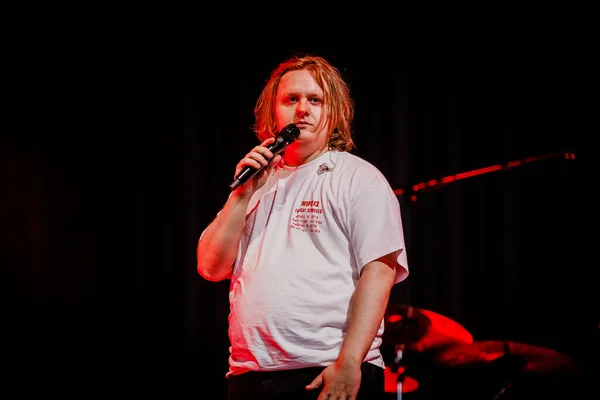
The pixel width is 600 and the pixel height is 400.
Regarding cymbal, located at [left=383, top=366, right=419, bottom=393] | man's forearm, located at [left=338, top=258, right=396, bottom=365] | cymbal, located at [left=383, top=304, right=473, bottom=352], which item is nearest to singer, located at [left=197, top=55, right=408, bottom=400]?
man's forearm, located at [left=338, top=258, right=396, bottom=365]

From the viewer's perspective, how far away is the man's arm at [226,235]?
4.72 feet

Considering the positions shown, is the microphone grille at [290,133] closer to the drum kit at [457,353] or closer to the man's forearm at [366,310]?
the man's forearm at [366,310]

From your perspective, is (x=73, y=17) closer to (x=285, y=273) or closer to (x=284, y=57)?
(x=284, y=57)

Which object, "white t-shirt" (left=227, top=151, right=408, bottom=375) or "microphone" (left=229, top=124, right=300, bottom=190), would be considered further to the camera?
"microphone" (left=229, top=124, right=300, bottom=190)

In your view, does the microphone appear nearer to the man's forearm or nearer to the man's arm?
the man's arm

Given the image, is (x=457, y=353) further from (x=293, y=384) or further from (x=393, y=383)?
(x=293, y=384)

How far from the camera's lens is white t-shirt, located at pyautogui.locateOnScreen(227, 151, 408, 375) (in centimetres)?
127

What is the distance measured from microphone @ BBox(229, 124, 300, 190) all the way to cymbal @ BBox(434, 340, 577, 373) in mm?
1175

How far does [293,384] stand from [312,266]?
0.27 m

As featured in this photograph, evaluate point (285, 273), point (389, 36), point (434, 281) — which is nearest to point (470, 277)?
point (434, 281)

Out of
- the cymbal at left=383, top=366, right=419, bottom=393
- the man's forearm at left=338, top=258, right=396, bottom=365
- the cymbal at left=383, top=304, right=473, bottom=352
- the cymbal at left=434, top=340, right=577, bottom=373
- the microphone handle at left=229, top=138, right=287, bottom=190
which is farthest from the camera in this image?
the cymbal at left=383, top=366, right=419, bottom=393

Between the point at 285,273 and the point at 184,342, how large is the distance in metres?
1.52

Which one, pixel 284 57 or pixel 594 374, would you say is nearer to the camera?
pixel 594 374

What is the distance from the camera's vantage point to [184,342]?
2.65 metres
